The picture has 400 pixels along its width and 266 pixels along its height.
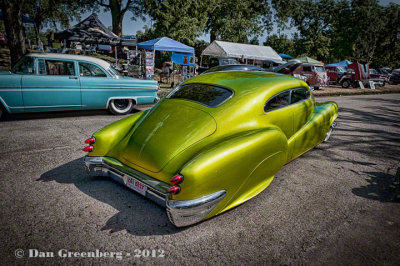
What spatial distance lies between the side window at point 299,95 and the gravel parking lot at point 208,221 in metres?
1.10

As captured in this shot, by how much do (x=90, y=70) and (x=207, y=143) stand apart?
5099 millimetres

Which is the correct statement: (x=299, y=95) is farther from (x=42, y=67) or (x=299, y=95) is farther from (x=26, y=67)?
(x=26, y=67)

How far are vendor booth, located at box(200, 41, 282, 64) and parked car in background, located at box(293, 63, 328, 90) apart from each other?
585 cm

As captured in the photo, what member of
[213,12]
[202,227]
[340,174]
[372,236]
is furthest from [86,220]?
[213,12]

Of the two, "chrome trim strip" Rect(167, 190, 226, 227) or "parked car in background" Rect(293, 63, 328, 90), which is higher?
"parked car in background" Rect(293, 63, 328, 90)

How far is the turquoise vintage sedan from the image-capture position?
5531 mm

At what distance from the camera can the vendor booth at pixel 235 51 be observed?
2038cm

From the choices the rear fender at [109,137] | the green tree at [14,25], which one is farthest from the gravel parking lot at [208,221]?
the green tree at [14,25]

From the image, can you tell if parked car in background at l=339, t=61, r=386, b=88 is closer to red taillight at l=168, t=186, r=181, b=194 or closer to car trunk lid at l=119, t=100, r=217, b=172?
car trunk lid at l=119, t=100, r=217, b=172

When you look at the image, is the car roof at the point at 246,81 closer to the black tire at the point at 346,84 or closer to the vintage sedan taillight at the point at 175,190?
the vintage sedan taillight at the point at 175,190

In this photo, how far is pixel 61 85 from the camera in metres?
5.90

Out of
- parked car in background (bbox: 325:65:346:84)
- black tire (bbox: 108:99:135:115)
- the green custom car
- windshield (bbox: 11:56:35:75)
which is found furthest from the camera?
parked car in background (bbox: 325:65:346:84)

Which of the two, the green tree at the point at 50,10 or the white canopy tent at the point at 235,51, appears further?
the green tree at the point at 50,10

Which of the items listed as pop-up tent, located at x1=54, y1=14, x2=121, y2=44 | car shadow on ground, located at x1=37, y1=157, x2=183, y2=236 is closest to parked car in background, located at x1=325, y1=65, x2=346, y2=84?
pop-up tent, located at x1=54, y1=14, x2=121, y2=44
